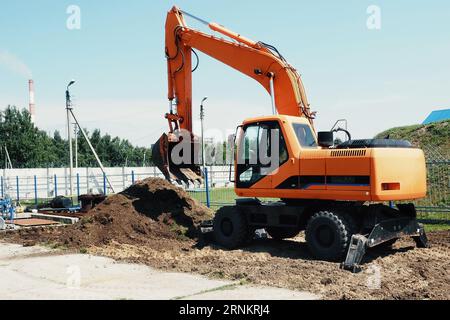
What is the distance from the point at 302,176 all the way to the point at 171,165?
4.16 metres

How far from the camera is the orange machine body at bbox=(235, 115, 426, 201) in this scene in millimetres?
8234

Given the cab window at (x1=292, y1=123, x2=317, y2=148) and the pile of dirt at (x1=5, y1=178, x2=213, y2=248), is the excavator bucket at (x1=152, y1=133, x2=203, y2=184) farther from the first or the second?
the cab window at (x1=292, y1=123, x2=317, y2=148)

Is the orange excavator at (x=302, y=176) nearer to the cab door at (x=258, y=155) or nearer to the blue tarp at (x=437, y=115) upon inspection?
the cab door at (x=258, y=155)

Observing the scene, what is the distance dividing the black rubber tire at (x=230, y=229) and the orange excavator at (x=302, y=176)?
0.02 metres

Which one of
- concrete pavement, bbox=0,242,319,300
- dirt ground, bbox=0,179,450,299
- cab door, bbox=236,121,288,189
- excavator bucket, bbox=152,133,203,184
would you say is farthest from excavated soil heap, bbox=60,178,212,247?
cab door, bbox=236,121,288,189

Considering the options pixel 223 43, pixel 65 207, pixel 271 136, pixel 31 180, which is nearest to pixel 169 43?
pixel 223 43

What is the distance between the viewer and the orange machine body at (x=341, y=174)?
8.23m

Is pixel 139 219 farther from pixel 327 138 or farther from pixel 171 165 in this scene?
pixel 327 138

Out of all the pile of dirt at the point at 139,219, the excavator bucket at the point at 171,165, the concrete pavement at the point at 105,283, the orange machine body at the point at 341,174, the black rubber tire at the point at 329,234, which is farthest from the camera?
the excavator bucket at the point at 171,165

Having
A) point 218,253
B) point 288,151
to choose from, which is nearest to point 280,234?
point 218,253

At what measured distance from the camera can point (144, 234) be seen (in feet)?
37.1

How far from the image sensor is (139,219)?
11719 mm

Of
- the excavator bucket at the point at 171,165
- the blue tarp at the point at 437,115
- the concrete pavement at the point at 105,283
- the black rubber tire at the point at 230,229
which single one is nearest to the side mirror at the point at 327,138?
the black rubber tire at the point at 230,229

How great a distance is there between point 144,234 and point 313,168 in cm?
445
